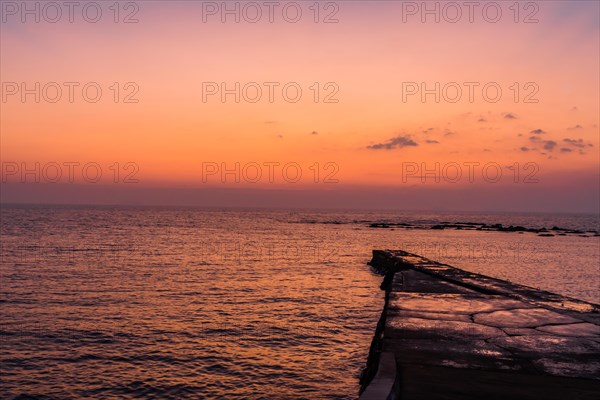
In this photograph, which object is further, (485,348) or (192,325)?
(192,325)

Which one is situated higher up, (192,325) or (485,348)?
(485,348)

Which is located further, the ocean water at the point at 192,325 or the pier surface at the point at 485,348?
the ocean water at the point at 192,325

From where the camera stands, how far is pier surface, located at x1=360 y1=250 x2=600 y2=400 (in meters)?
5.95

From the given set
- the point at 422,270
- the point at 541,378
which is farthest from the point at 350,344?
the point at 422,270

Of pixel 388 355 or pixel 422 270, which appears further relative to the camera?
pixel 422 270

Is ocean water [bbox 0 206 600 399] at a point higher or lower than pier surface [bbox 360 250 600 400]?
lower

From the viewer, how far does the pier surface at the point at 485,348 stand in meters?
5.95

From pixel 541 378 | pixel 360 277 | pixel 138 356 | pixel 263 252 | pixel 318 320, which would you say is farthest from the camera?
pixel 263 252

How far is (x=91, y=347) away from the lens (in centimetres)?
1242

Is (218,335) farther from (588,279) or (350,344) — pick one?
(588,279)

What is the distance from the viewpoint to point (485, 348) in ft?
→ 26.4

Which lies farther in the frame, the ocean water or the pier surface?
the ocean water

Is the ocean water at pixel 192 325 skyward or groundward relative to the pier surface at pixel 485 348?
groundward

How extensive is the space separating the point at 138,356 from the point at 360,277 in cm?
1711
